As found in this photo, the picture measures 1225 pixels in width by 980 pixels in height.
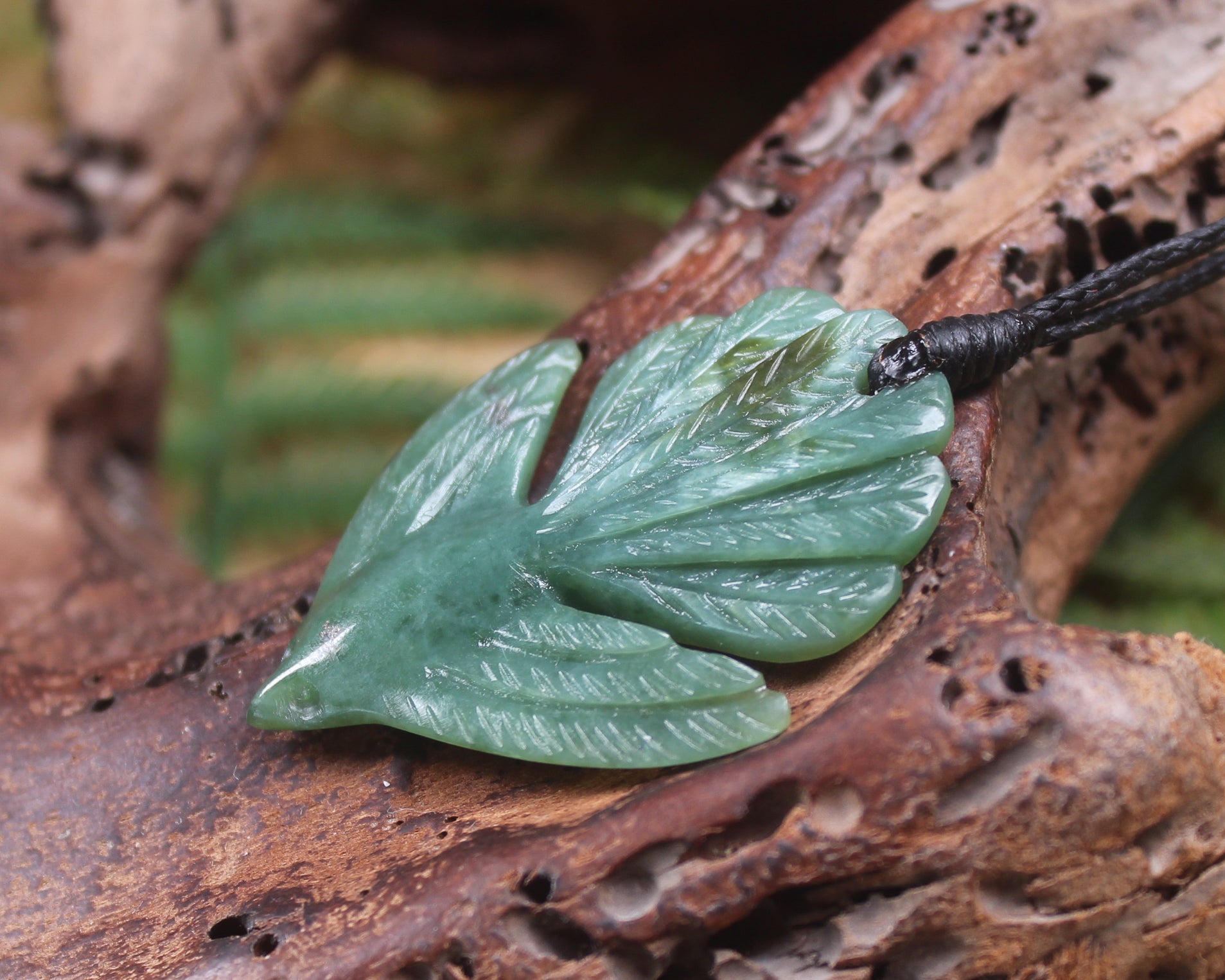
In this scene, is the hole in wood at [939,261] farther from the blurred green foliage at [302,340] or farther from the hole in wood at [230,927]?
the blurred green foliage at [302,340]

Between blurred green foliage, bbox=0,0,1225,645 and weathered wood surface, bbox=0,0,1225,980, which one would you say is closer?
weathered wood surface, bbox=0,0,1225,980

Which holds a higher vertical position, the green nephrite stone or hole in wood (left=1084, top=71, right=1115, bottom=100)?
hole in wood (left=1084, top=71, right=1115, bottom=100)

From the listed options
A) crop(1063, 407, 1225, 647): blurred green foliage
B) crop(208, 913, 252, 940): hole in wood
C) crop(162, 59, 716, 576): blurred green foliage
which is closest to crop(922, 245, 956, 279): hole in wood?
crop(1063, 407, 1225, 647): blurred green foliage

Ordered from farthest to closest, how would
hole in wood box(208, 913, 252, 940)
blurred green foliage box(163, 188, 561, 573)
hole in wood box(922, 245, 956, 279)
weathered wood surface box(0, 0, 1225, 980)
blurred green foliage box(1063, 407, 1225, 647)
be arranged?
blurred green foliage box(163, 188, 561, 573) → blurred green foliage box(1063, 407, 1225, 647) → hole in wood box(922, 245, 956, 279) → hole in wood box(208, 913, 252, 940) → weathered wood surface box(0, 0, 1225, 980)

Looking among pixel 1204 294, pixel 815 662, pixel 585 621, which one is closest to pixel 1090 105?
pixel 1204 294

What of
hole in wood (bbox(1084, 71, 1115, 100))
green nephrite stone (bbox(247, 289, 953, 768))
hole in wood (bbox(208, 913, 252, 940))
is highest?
hole in wood (bbox(1084, 71, 1115, 100))

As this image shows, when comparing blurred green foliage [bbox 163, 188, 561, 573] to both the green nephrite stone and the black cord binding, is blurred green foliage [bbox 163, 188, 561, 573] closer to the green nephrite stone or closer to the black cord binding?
the green nephrite stone
